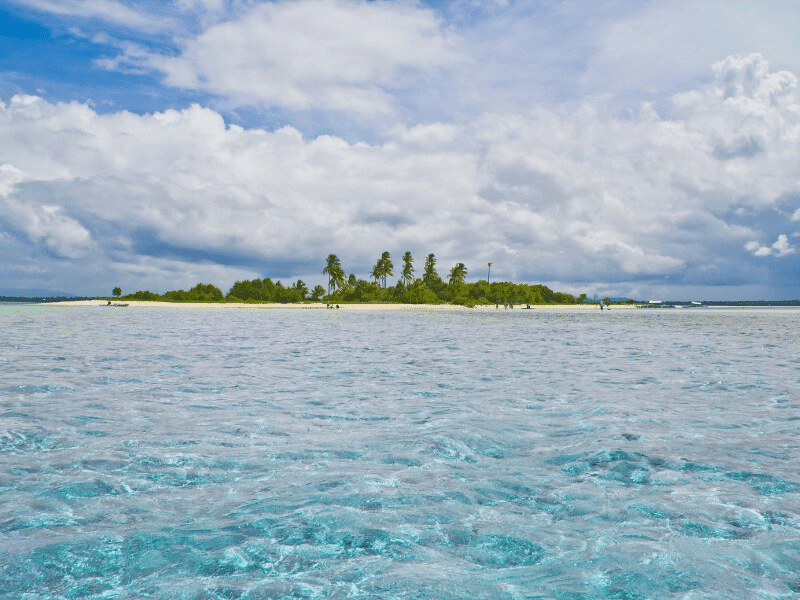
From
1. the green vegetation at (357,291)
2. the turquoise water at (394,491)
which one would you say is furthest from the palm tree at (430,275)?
the turquoise water at (394,491)

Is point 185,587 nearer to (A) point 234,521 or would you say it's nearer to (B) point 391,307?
(A) point 234,521

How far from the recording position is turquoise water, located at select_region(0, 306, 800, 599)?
19.5ft

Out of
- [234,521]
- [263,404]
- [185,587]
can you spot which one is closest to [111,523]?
[234,521]

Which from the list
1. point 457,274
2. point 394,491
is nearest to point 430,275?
point 457,274

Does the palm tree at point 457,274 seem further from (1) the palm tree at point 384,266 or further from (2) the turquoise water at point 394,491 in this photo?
(2) the turquoise water at point 394,491

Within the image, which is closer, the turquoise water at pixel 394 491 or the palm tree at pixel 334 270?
the turquoise water at pixel 394 491

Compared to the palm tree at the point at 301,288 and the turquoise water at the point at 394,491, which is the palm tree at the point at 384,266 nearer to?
the palm tree at the point at 301,288

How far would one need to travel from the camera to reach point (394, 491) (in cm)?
866

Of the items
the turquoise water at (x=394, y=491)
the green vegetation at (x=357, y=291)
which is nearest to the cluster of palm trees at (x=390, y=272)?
the green vegetation at (x=357, y=291)

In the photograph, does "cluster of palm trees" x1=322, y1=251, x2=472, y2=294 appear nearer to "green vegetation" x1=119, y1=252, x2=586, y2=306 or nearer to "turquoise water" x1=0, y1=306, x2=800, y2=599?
"green vegetation" x1=119, y1=252, x2=586, y2=306

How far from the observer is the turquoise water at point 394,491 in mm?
5957

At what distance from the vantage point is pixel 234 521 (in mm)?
7371

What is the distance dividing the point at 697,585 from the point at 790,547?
1.88m

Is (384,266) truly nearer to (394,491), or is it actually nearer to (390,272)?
(390,272)
